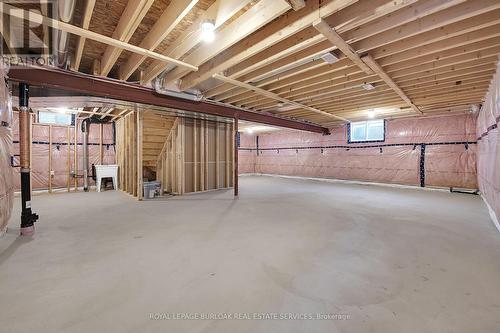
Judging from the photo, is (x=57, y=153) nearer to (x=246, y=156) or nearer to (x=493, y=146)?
(x=246, y=156)

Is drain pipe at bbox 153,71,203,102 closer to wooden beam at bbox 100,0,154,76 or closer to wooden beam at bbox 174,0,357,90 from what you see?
wooden beam at bbox 174,0,357,90

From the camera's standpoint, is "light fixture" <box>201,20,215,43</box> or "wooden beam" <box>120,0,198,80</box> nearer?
"wooden beam" <box>120,0,198,80</box>

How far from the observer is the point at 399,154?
7555mm

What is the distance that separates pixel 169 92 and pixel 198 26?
6.08ft

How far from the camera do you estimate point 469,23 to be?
2.34 meters

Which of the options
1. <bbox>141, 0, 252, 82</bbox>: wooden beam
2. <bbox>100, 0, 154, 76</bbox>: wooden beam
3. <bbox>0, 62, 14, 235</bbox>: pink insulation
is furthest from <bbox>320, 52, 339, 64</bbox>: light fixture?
<bbox>0, 62, 14, 235</bbox>: pink insulation

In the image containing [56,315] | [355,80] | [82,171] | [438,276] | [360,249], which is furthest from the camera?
[82,171]

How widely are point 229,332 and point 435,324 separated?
50.6 inches

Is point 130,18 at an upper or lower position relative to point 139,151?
upper

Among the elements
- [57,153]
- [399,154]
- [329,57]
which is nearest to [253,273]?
[329,57]

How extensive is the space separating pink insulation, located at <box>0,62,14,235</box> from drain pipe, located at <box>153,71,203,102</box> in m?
1.83

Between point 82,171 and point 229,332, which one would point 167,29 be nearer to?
point 229,332

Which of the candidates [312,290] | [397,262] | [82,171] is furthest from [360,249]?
[82,171]

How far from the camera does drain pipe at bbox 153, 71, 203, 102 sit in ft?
12.7
